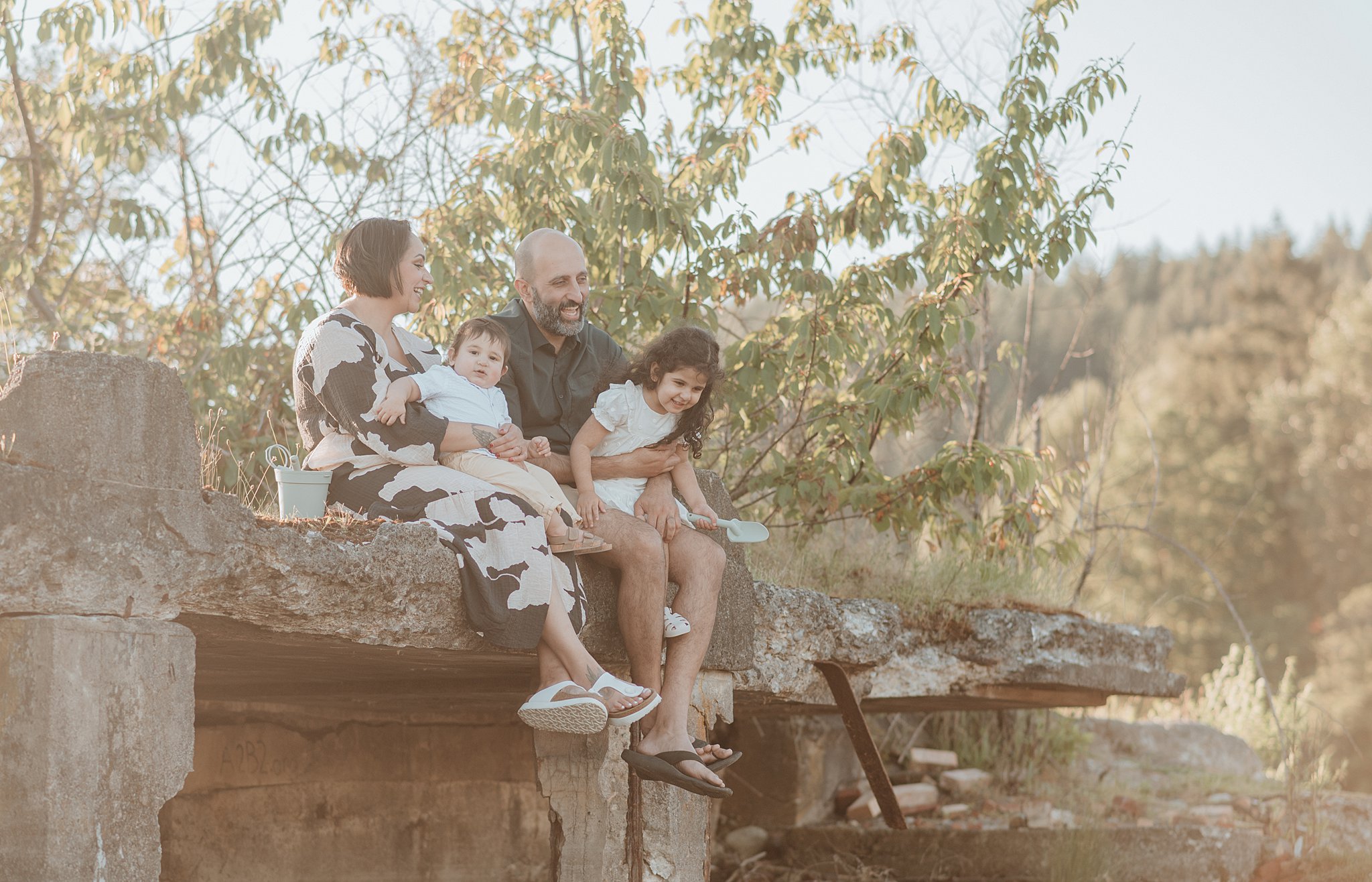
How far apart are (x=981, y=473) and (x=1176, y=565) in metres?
23.7

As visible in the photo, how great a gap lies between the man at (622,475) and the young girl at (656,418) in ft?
0.14

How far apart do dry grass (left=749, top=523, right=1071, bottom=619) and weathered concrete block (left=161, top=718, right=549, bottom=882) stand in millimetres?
1783

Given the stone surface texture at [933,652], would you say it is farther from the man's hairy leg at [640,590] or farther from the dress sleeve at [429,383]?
the dress sleeve at [429,383]

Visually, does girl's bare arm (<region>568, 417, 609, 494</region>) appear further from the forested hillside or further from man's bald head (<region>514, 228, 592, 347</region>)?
the forested hillside

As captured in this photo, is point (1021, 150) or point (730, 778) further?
point (730, 778)

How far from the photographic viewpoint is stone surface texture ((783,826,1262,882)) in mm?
7961

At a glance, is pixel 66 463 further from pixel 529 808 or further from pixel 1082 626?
pixel 1082 626

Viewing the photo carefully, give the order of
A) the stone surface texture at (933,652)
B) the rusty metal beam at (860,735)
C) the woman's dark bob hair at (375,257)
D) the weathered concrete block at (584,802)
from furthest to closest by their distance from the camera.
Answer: the rusty metal beam at (860,735) < the stone surface texture at (933,652) < the weathered concrete block at (584,802) < the woman's dark bob hair at (375,257)

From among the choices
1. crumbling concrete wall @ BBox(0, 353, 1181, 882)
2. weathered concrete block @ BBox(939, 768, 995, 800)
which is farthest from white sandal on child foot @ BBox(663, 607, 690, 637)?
weathered concrete block @ BBox(939, 768, 995, 800)

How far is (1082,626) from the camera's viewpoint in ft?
24.9

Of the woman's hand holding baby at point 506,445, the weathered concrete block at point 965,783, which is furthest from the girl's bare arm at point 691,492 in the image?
the weathered concrete block at point 965,783

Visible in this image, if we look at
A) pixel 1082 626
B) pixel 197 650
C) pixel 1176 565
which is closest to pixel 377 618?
pixel 197 650

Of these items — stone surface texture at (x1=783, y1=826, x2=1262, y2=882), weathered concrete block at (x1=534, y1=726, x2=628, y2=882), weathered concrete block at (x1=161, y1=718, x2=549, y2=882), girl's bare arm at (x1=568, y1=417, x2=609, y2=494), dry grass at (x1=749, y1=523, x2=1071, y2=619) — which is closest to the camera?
girl's bare arm at (x1=568, y1=417, x2=609, y2=494)

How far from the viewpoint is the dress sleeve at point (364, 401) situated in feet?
13.7
